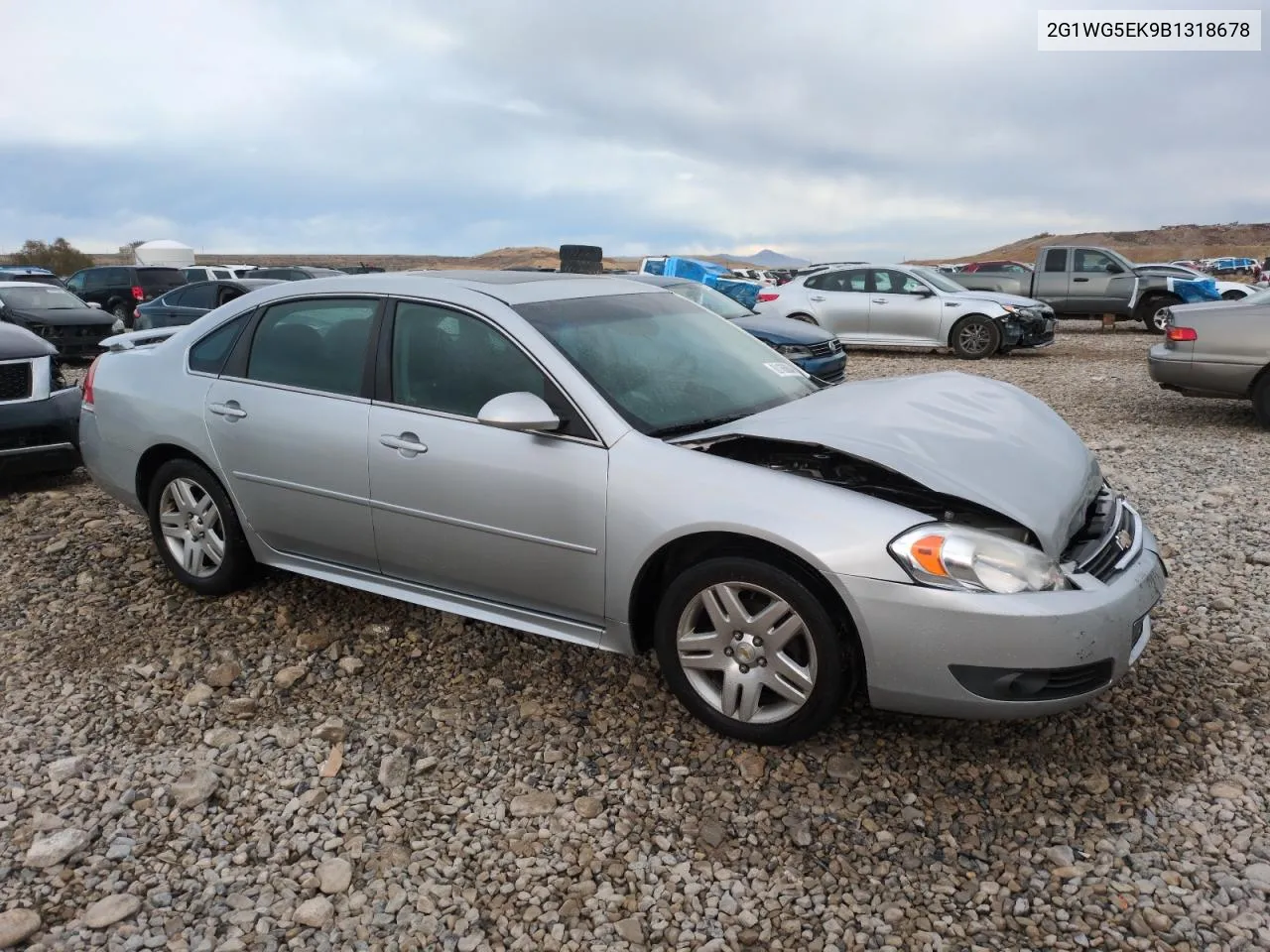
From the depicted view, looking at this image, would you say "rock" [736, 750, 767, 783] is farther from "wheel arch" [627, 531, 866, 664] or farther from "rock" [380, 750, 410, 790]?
"rock" [380, 750, 410, 790]

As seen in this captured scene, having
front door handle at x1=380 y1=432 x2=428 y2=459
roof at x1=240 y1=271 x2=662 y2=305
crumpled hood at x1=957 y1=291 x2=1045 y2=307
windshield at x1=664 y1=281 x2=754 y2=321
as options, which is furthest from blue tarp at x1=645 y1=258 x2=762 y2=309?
front door handle at x1=380 y1=432 x2=428 y2=459

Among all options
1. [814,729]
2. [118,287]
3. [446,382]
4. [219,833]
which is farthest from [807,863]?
[118,287]

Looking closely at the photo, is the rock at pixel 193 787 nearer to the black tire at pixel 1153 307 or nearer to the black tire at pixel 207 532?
the black tire at pixel 207 532

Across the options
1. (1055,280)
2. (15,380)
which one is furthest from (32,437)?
(1055,280)

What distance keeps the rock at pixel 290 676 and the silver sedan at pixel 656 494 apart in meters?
0.40

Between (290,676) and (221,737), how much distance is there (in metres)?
0.45

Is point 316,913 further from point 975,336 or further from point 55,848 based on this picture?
point 975,336

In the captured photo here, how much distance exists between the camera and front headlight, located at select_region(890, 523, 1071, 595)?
109 inches

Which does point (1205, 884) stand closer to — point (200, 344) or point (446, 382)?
point (446, 382)

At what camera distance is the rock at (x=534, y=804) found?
2.97 meters

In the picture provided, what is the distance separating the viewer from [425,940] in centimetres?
246

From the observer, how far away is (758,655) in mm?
3072

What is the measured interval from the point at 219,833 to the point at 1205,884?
2864mm

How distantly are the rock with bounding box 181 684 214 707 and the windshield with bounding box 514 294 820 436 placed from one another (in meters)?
1.95
